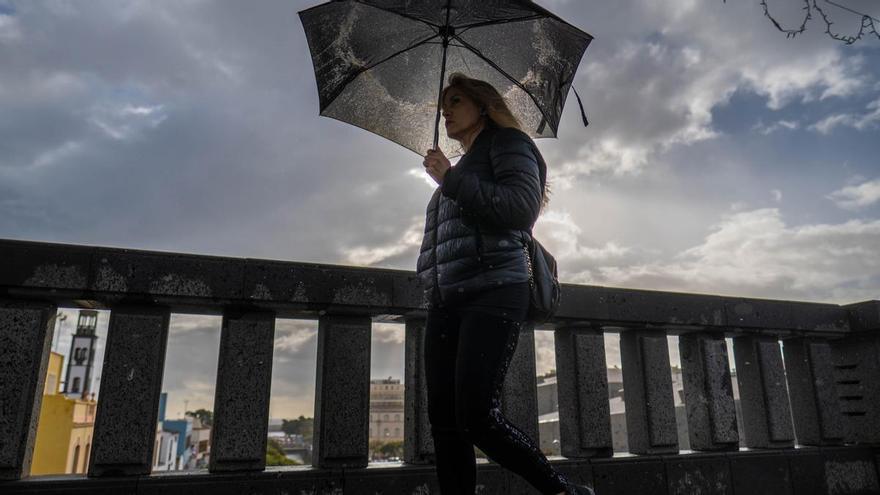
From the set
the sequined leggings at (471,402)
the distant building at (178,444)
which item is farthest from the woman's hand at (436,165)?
the distant building at (178,444)

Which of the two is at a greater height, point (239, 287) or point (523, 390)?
point (239, 287)

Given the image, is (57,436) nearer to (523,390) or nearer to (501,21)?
(523,390)

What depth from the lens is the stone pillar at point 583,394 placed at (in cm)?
364

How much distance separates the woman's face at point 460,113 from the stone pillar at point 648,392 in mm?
2053

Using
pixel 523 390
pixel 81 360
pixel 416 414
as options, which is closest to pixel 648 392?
pixel 523 390

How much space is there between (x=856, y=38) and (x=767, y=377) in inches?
103

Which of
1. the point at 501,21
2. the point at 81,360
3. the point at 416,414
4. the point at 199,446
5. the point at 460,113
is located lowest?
the point at 199,446

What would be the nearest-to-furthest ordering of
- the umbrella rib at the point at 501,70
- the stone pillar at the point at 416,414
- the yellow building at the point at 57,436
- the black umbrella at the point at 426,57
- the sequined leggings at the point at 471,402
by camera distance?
the sequined leggings at the point at 471,402
the black umbrella at the point at 426,57
the umbrella rib at the point at 501,70
the stone pillar at the point at 416,414
the yellow building at the point at 57,436

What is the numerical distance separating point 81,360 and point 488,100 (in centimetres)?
8089

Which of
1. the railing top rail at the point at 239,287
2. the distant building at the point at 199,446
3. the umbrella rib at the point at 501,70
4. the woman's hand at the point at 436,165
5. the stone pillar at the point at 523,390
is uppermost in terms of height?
the umbrella rib at the point at 501,70

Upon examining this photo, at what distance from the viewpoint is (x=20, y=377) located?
263 cm

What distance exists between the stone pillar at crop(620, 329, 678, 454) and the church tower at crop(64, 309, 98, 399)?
75.0 metres

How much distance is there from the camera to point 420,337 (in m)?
3.46

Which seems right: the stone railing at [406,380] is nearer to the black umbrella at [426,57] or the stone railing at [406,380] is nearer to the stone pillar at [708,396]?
the stone pillar at [708,396]
